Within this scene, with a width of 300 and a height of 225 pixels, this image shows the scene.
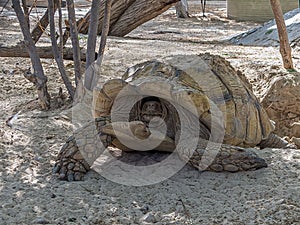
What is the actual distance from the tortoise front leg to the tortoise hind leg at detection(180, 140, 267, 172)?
49 cm

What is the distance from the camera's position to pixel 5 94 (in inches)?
184

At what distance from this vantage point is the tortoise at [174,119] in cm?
264

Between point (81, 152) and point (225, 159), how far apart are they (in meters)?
0.74

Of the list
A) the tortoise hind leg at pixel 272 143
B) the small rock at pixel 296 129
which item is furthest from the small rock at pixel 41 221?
the small rock at pixel 296 129

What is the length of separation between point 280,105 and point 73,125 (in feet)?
7.19

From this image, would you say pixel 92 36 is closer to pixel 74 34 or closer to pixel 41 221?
pixel 74 34

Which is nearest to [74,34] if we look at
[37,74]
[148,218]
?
[37,74]

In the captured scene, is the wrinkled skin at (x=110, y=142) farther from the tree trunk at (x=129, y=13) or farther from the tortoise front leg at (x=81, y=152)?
the tree trunk at (x=129, y=13)

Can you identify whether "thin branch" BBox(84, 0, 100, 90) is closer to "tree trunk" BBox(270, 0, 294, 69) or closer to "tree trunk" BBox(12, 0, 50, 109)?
"tree trunk" BBox(12, 0, 50, 109)

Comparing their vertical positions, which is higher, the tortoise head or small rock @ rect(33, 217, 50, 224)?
the tortoise head

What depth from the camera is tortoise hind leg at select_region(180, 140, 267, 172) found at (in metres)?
2.61

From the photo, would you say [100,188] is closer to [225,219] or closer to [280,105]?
[225,219]

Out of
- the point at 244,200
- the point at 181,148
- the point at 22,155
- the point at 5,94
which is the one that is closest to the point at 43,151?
the point at 22,155

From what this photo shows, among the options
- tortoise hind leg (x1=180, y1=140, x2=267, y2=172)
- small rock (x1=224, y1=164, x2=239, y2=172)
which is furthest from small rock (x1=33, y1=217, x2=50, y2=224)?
small rock (x1=224, y1=164, x2=239, y2=172)
